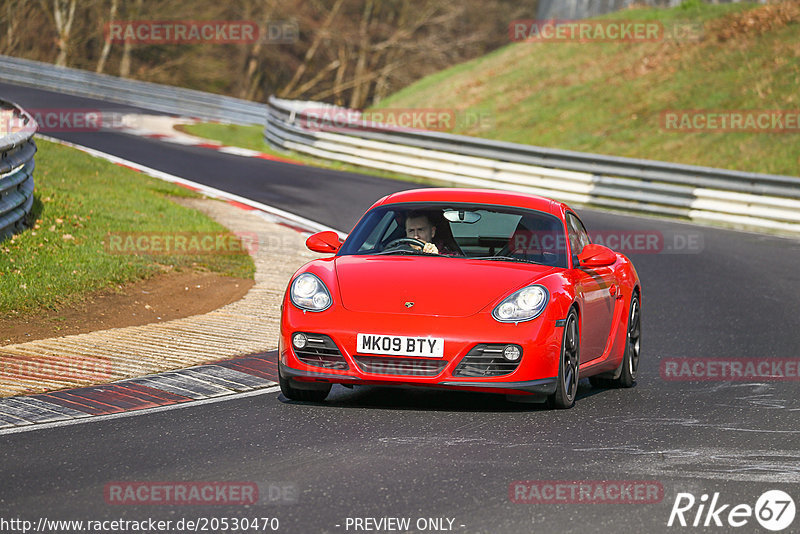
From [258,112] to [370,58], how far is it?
23.4 m

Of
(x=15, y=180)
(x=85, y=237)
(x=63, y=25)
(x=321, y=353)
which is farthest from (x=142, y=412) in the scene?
(x=63, y=25)

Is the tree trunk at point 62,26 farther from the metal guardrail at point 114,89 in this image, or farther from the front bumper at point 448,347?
the front bumper at point 448,347

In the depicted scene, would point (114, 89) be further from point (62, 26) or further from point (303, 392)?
point (303, 392)

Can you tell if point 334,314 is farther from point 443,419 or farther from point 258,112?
point 258,112

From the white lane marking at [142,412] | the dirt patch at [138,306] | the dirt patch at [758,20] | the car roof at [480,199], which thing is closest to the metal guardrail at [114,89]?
the dirt patch at [758,20]

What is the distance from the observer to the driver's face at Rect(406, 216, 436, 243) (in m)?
8.48

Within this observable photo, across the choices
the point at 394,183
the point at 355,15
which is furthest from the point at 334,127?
the point at 355,15

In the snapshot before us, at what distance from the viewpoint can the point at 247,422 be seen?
23.1ft

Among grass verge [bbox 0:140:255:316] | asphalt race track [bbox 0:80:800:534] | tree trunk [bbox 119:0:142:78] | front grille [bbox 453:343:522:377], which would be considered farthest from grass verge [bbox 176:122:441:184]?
tree trunk [bbox 119:0:142:78]

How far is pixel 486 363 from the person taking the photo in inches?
284

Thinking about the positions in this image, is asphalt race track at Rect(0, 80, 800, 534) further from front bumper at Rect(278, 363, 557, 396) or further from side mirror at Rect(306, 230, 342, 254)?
side mirror at Rect(306, 230, 342, 254)

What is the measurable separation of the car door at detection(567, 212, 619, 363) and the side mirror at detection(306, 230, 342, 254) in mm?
1618

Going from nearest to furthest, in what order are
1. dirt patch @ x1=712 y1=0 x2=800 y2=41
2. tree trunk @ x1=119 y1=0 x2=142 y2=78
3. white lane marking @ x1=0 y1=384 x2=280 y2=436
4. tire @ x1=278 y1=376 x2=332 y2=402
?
white lane marking @ x1=0 y1=384 x2=280 y2=436 → tire @ x1=278 y1=376 x2=332 y2=402 → dirt patch @ x1=712 y1=0 x2=800 y2=41 → tree trunk @ x1=119 y1=0 x2=142 y2=78

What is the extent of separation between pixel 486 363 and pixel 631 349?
230cm
